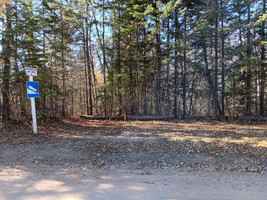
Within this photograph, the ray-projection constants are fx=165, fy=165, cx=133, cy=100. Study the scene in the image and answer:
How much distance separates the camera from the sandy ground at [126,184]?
283 cm

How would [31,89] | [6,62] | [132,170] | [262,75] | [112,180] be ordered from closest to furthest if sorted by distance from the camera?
[112,180] < [132,170] < [31,89] < [6,62] < [262,75]

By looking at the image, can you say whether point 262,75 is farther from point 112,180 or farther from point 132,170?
point 112,180

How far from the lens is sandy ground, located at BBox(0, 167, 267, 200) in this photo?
283cm

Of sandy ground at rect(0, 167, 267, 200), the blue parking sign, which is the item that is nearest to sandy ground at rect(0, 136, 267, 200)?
sandy ground at rect(0, 167, 267, 200)

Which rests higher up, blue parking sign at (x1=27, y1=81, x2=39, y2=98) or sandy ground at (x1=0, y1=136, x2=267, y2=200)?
blue parking sign at (x1=27, y1=81, x2=39, y2=98)

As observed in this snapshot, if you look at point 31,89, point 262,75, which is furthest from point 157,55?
point 31,89

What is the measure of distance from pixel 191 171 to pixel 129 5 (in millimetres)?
13204

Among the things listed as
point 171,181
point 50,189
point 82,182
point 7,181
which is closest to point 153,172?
point 171,181

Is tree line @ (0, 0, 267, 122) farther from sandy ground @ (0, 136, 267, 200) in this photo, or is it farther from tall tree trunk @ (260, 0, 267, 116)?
sandy ground @ (0, 136, 267, 200)

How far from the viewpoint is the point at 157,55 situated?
1429 cm

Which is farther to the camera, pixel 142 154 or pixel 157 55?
pixel 157 55

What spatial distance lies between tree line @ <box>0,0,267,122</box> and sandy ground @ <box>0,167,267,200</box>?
6936 mm

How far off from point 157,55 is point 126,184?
12.5 m

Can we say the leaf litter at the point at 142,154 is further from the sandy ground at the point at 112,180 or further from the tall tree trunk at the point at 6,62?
→ the tall tree trunk at the point at 6,62
